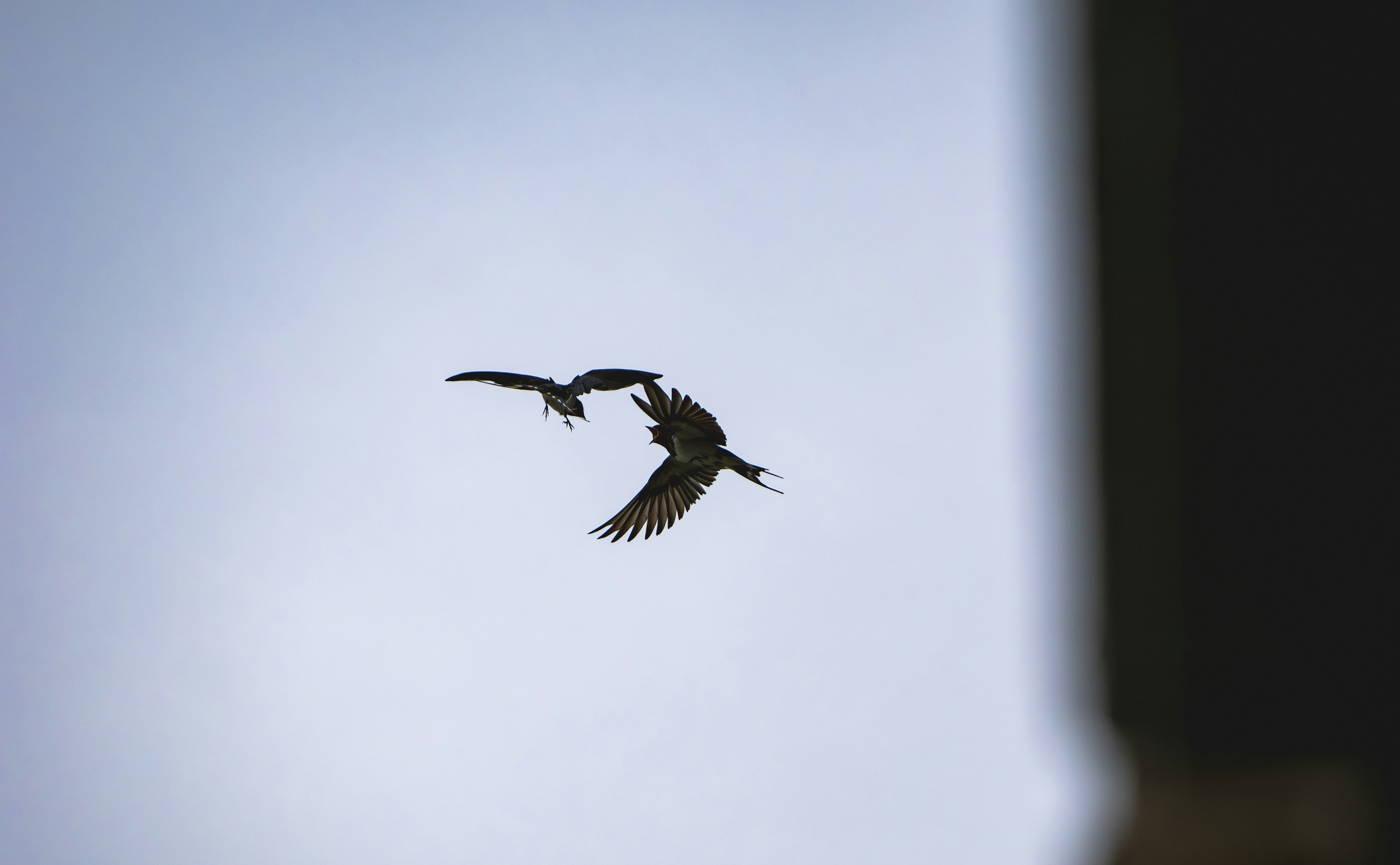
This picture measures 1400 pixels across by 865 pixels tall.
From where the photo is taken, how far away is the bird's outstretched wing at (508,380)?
10961mm

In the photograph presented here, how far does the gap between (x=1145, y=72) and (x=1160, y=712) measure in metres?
Result: 1.05

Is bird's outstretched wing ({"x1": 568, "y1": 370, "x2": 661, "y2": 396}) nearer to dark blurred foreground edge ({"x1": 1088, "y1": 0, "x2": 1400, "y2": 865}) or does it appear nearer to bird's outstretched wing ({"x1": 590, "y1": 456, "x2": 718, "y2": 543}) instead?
bird's outstretched wing ({"x1": 590, "y1": 456, "x2": 718, "y2": 543})

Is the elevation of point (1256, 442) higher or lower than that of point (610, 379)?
lower

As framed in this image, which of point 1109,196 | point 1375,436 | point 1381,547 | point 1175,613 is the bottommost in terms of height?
point 1175,613

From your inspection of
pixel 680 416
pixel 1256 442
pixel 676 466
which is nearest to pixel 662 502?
pixel 676 466

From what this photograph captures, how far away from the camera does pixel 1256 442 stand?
159 cm

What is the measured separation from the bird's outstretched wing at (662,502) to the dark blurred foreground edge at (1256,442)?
11.8 m

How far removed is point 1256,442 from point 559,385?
32.3 ft

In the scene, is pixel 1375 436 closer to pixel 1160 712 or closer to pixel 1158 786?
pixel 1160 712

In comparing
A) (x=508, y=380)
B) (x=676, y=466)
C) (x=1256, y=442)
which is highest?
(x=676, y=466)

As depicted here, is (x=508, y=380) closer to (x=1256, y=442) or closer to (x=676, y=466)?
(x=676, y=466)

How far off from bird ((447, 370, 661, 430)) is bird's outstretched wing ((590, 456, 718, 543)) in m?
2.30

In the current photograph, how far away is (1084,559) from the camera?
1.76m

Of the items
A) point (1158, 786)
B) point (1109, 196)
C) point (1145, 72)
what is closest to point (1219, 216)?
point (1109, 196)
